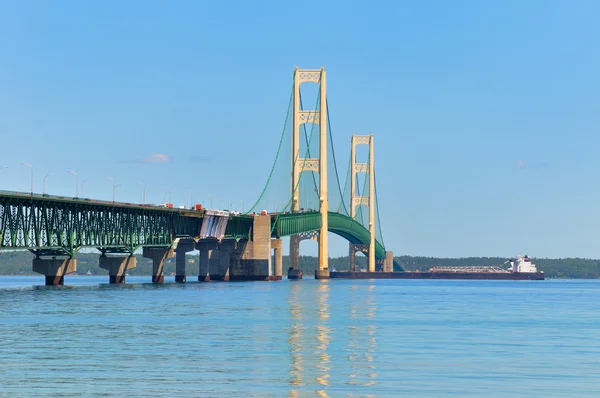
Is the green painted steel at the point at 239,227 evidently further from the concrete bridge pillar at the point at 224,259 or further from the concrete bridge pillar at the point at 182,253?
the concrete bridge pillar at the point at 182,253

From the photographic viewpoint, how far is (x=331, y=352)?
43.3 metres

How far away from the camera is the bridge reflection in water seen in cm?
3291

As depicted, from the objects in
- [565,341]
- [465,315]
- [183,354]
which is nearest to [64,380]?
[183,354]

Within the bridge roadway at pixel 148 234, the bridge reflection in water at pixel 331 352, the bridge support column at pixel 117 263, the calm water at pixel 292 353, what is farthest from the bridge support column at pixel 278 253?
the calm water at pixel 292 353

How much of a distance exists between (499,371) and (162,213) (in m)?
115

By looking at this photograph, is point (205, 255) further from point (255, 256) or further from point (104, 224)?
point (104, 224)

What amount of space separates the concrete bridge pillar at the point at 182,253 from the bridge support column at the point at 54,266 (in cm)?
3989

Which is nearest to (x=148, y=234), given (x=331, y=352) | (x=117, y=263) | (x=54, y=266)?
(x=117, y=263)

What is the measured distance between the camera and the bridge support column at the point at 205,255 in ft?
563

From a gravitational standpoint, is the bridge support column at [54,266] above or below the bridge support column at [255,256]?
below

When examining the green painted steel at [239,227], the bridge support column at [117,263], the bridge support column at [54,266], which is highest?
the green painted steel at [239,227]

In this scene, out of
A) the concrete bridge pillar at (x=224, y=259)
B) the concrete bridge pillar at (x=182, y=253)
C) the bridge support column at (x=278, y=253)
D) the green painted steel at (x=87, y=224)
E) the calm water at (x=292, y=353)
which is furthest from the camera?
the bridge support column at (x=278, y=253)

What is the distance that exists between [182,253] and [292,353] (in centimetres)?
12453

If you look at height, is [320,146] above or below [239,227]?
above
